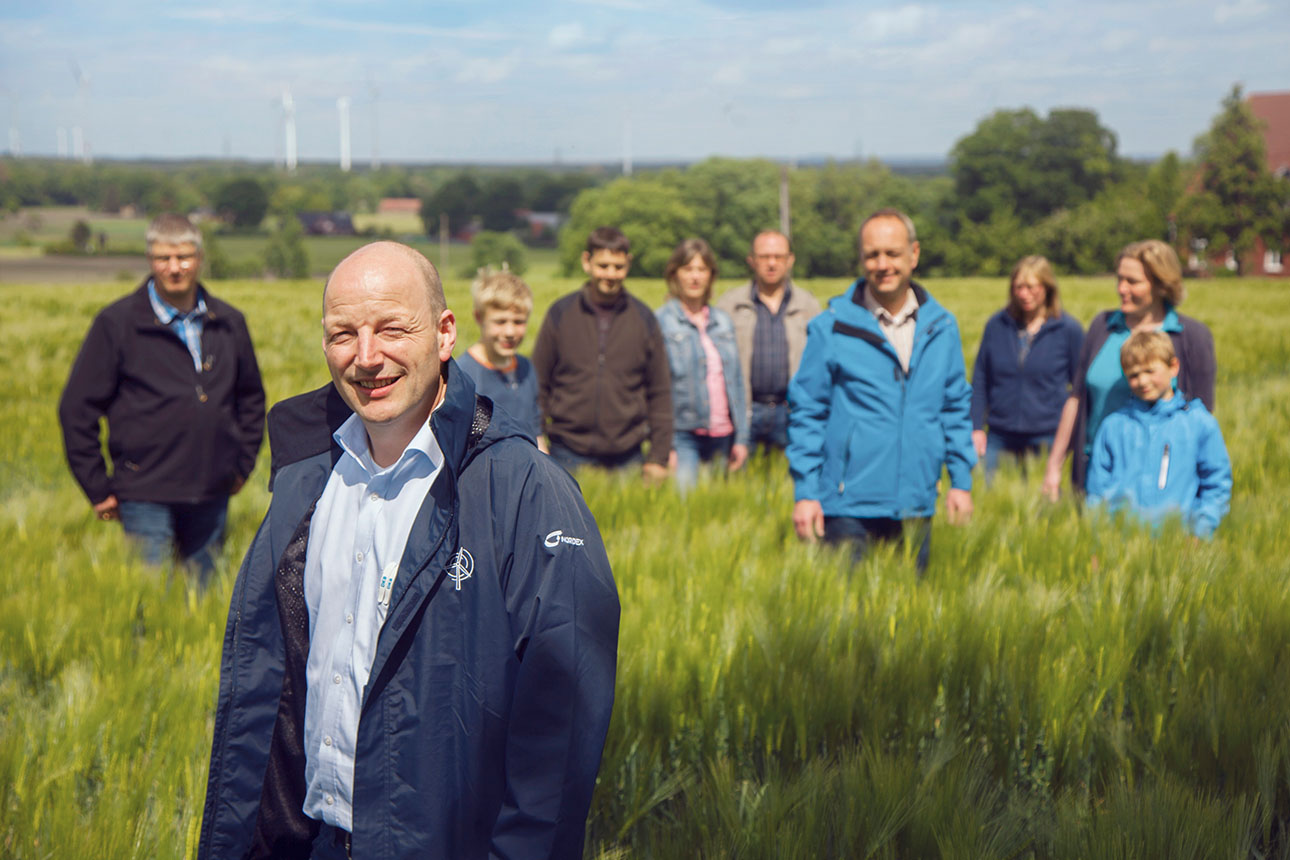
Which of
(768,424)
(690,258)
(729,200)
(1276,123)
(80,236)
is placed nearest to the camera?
(690,258)

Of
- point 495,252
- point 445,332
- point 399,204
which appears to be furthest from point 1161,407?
point 399,204

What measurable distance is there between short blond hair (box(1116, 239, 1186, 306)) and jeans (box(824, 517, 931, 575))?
161 centimetres

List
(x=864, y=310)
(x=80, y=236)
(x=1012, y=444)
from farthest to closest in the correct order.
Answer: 1. (x=80, y=236)
2. (x=1012, y=444)
3. (x=864, y=310)

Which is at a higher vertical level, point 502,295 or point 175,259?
point 175,259

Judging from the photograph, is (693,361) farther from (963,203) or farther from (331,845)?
(963,203)

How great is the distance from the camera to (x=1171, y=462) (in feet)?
14.2

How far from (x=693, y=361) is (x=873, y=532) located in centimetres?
200

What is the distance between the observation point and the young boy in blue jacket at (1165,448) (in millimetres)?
4273

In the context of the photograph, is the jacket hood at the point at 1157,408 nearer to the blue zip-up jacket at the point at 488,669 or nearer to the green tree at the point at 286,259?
the blue zip-up jacket at the point at 488,669

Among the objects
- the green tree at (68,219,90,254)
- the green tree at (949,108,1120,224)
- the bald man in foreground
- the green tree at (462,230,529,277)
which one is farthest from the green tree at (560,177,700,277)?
the bald man in foreground

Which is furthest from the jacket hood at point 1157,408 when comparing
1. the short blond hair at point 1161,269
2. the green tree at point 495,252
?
the green tree at point 495,252

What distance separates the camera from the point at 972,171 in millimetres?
83688

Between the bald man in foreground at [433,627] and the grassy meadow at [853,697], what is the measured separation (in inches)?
30.3

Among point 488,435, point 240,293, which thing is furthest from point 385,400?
point 240,293
